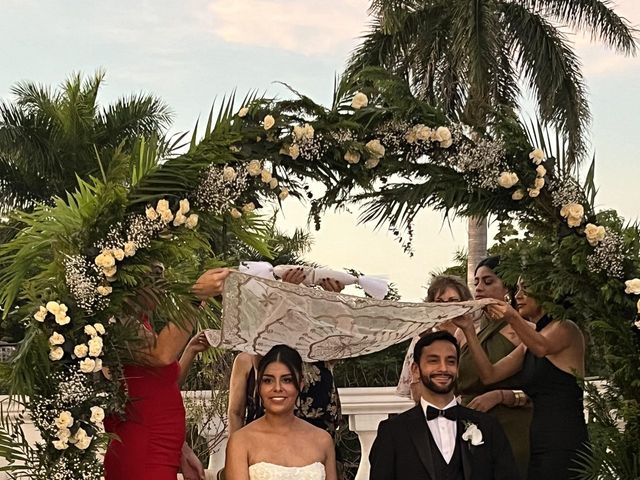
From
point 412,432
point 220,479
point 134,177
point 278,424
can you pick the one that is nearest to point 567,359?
point 412,432

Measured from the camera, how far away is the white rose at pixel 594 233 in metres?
5.70

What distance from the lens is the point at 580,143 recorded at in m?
23.4

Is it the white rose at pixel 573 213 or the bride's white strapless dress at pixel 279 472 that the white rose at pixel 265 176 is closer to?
the bride's white strapless dress at pixel 279 472

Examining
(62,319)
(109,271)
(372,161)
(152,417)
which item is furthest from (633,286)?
(62,319)

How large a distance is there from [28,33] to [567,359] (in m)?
13.2

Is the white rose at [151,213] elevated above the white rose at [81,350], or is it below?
above

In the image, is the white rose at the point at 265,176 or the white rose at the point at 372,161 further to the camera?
the white rose at the point at 372,161

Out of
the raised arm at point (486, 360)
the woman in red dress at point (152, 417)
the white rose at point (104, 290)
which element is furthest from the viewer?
the raised arm at point (486, 360)

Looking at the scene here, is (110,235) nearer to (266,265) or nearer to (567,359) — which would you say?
(266,265)

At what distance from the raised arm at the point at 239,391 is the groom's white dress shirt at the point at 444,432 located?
133cm

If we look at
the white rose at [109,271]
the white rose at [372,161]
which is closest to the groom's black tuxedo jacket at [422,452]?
the white rose at [372,161]

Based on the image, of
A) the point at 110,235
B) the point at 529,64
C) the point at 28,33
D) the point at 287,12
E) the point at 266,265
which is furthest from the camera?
the point at 529,64

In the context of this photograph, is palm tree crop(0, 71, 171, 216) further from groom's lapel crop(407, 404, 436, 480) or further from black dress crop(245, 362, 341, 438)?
groom's lapel crop(407, 404, 436, 480)

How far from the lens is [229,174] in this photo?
5.37 meters
